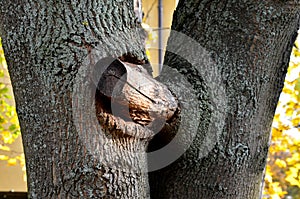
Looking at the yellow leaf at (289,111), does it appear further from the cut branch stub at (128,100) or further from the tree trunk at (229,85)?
the cut branch stub at (128,100)

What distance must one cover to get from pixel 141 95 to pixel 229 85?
0.32m

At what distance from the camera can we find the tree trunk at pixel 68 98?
1.09 m

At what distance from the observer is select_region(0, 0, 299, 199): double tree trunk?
109cm

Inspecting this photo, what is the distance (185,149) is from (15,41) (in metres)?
0.58

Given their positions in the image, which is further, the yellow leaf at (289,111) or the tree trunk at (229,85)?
the yellow leaf at (289,111)

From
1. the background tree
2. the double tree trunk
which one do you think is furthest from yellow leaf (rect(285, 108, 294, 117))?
the double tree trunk

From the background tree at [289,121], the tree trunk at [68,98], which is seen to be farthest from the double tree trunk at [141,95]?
the background tree at [289,121]

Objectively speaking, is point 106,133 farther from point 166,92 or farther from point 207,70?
point 207,70

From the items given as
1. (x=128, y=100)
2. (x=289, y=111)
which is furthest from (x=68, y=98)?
(x=289, y=111)

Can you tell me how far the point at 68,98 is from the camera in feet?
3.57

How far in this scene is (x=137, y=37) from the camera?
124 centimetres

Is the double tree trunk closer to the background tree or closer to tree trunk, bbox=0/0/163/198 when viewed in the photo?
tree trunk, bbox=0/0/163/198

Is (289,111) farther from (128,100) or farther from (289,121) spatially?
(128,100)

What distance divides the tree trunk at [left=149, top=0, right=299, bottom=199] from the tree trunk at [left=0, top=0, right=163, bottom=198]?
0.73ft
